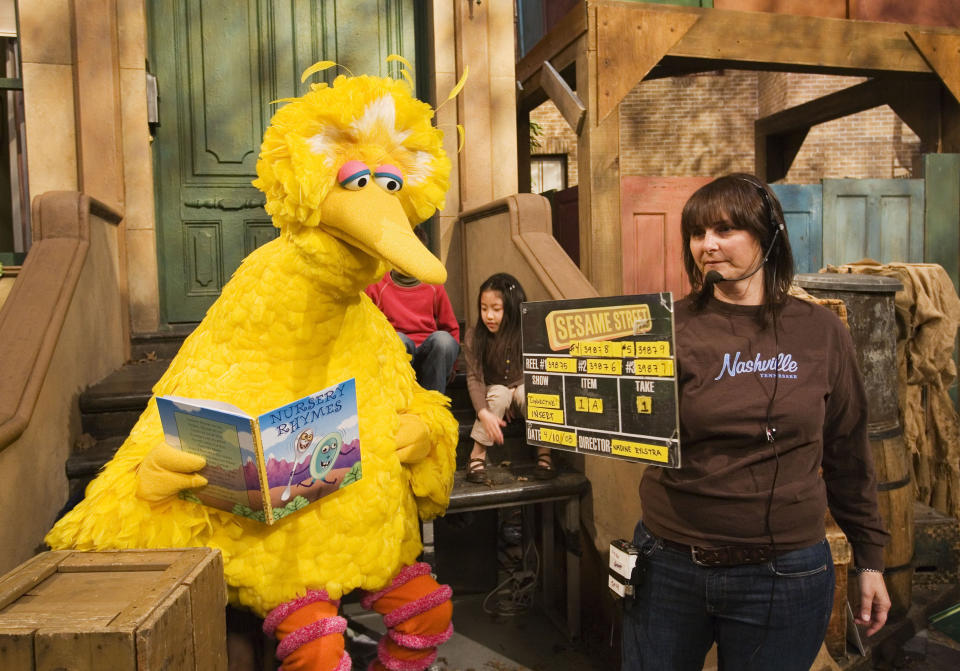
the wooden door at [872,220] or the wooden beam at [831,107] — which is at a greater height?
the wooden beam at [831,107]

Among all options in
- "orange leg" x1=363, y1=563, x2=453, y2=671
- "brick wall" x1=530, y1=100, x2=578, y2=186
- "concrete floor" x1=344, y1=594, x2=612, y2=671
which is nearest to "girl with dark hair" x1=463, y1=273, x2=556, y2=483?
"concrete floor" x1=344, y1=594, x2=612, y2=671

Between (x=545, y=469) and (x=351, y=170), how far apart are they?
2051 millimetres

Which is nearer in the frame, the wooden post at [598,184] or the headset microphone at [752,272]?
the headset microphone at [752,272]

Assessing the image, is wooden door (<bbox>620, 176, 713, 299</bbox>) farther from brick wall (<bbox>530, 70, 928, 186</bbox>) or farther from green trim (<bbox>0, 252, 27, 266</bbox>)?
brick wall (<bbox>530, 70, 928, 186</bbox>)

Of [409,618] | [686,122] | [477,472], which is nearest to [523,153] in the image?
[477,472]

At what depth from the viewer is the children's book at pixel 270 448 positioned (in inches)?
63.9

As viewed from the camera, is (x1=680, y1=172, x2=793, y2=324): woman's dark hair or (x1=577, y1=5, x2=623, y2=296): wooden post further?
(x1=577, y1=5, x2=623, y2=296): wooden post

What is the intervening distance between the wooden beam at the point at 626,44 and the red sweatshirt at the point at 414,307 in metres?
2.50

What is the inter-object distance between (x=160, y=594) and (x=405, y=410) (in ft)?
3.00

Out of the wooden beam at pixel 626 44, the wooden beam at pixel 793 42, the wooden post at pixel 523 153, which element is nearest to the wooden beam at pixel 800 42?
the wooden beam at pixel 793 42

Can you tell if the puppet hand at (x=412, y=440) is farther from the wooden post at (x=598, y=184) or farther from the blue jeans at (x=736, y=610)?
the wooden post at (x=598, y=184)

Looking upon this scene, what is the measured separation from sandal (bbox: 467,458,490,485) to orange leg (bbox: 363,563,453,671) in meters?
1.19

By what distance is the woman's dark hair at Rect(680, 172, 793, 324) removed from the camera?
1647 millimetres

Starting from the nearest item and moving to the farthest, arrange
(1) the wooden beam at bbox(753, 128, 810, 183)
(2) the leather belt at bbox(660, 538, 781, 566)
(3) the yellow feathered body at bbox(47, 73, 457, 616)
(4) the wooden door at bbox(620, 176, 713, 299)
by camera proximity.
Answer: (2) the leather belt at bbox(660, 538, 781, 566) → (3) the yellow feathered body at bbox(47, 73, 457, 616) → (4) the wooden door at bbox(620, 176, 713, 299) → (1) the wooden beam at bbox(753, 128, 810, 183)
